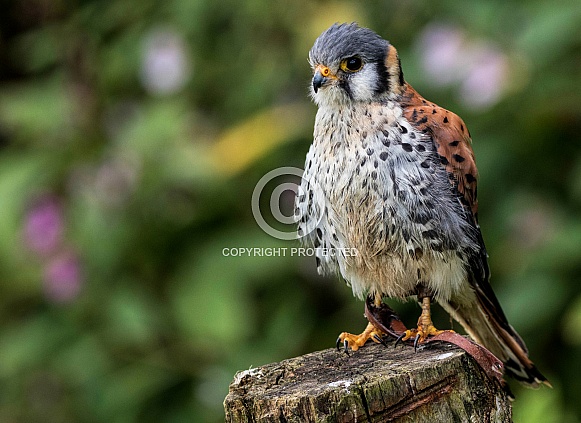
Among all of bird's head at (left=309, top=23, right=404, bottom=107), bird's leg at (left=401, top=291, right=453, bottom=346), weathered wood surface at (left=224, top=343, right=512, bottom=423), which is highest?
bird's head at (left=309, top=23, right=404, bottom=107)

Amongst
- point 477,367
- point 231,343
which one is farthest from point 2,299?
point 477,367

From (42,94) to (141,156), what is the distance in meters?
1.15

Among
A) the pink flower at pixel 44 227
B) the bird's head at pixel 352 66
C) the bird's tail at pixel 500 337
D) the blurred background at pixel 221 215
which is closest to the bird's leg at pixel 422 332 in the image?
the bird's tail at pixel 500 337

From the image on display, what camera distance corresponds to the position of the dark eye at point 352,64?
305 cm

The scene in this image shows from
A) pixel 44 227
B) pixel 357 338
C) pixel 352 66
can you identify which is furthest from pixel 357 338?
pixel 44 227

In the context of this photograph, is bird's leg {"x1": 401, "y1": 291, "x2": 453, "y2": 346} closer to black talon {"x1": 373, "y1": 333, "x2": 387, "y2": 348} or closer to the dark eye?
black talon {"x1": 373, "y1": 333, "x2": 387, "y2": 348}

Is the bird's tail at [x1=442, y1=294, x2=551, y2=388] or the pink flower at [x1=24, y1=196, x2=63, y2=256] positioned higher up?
the pink flower at [x1=24, y1=196, x2=63, y2=256]

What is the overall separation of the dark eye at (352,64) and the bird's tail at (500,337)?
901 millimetres

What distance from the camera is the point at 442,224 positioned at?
2.99 meters

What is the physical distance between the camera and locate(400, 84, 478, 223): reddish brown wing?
9.93 feet

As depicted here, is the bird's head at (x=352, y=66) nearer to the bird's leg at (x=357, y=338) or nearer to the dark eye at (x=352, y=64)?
the dark eye at (x=352, y=64)

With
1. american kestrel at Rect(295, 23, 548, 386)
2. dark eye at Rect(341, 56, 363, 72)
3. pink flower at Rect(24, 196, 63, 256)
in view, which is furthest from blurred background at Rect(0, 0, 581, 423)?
dark eye at Rect(341, 56, 363, 72)
